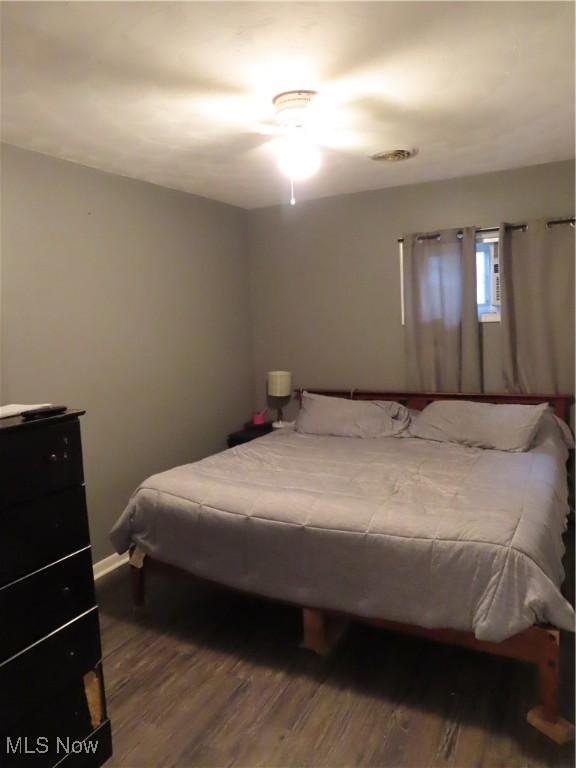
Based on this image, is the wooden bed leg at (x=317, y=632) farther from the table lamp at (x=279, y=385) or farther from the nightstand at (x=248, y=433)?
the table lamp at (x=279, y=385)

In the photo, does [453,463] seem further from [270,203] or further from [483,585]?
[270,203]

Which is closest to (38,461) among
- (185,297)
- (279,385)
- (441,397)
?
(185,297)

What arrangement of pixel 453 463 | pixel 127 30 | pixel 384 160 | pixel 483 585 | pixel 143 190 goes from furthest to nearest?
pixel 143 190 → pixel 384 160 → pixel 453 463 → pixel 483 585 → pixel 127 30

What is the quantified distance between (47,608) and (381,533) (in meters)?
1.18

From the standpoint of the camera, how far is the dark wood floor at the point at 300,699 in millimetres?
1787

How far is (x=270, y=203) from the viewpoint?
4266 millimetres

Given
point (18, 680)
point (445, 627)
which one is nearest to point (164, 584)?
point (18, 680)

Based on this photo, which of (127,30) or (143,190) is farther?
(143,190)

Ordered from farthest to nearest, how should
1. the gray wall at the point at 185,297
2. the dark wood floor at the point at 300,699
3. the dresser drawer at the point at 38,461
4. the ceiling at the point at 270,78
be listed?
the gray wall at the point at 185,297
the dark wood floor at the point at 300,699
the ceiling at the point at 270,78
the dresser drawer at the point at 38,461

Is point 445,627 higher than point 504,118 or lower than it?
lower

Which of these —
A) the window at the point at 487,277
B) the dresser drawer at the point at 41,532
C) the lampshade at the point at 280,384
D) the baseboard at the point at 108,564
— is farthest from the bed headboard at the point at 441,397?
the dresser drawer at the point at 41,532

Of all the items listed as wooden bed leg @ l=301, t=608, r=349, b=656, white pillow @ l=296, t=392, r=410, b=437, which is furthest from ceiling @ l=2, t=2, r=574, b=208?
wooden bed leg @ l=301, t=608, r=349, b=656

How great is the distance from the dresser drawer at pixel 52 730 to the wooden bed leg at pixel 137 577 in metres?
0.85

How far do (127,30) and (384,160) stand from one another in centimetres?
189
